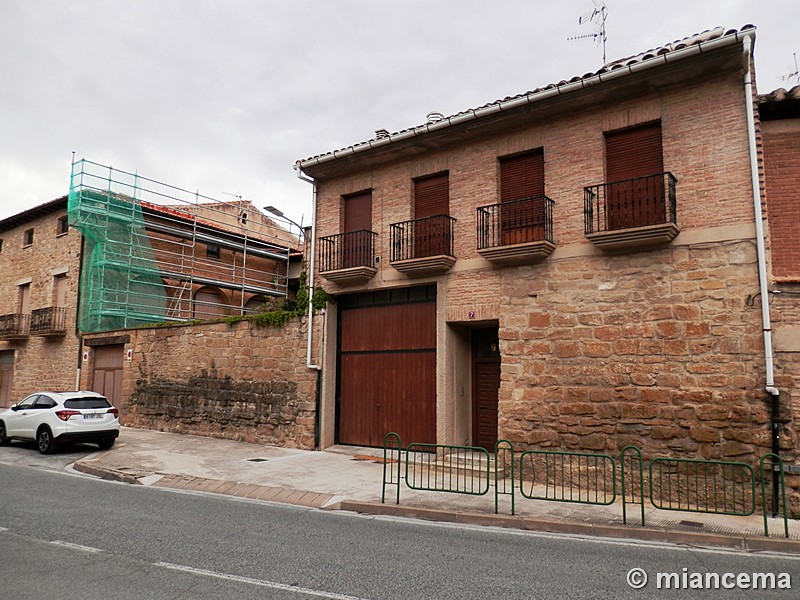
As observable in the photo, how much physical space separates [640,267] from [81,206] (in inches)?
721

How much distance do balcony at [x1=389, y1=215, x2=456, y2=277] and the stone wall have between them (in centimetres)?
339

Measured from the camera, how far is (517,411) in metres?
11.0

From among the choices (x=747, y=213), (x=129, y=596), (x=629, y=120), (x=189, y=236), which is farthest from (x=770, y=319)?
(x=189, y=236)

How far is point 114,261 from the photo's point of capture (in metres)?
19.8

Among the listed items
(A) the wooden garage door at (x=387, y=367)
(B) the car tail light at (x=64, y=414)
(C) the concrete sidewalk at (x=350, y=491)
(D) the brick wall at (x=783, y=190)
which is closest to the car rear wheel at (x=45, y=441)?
(B) the car tail light at (x=64, y=414)

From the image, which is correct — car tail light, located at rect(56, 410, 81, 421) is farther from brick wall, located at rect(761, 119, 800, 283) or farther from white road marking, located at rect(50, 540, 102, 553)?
brick wall, located at rect(761, 119, 800, 283)

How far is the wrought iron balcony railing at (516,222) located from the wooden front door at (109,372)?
44.8 ft

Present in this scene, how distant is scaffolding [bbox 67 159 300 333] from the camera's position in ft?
65.7

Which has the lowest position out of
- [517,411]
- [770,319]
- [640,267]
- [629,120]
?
[517,411]

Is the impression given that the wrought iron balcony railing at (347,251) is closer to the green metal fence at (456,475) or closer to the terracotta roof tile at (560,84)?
the terracotta roof tile at (560,84)

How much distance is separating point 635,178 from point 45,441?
14.1 m

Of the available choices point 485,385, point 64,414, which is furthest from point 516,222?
point 64,414

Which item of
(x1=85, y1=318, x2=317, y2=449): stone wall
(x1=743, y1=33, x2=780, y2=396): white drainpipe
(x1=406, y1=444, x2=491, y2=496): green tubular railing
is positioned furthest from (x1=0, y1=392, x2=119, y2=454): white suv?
(x1=743, y1=33, x2=780, y2=396): white drainpipe

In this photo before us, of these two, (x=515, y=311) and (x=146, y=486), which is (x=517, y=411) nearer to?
(x=515, y=311)
